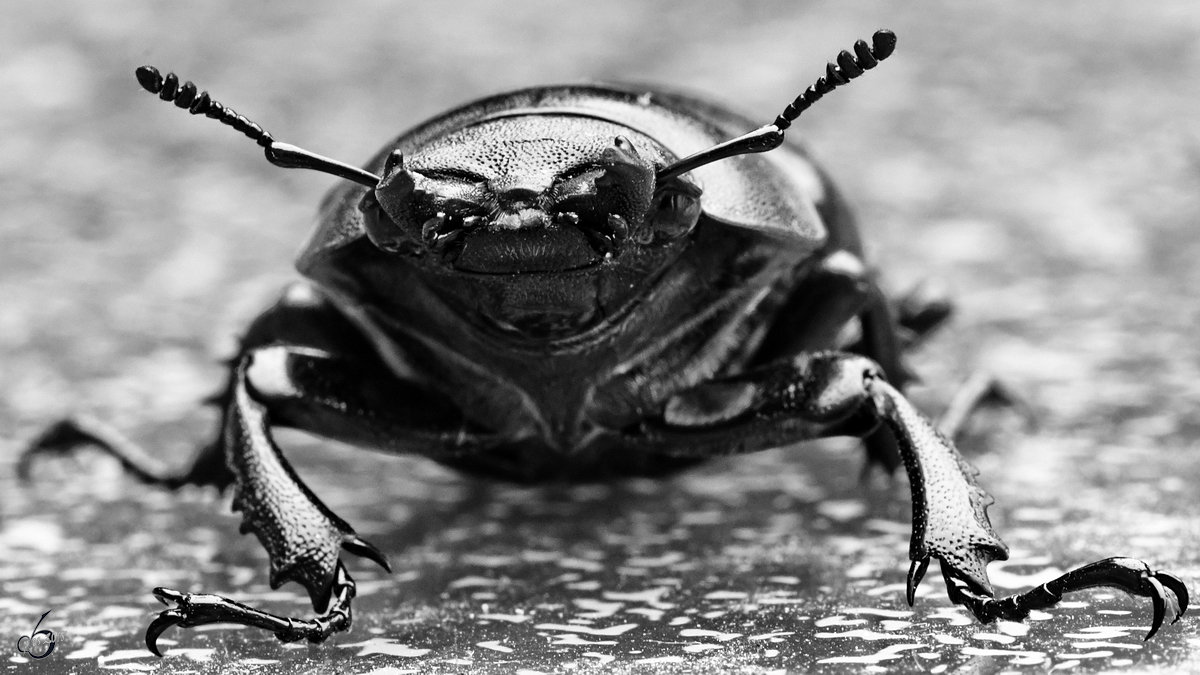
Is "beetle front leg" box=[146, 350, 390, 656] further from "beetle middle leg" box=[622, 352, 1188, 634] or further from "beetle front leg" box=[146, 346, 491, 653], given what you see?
"beetle middle leg" box=[622, 352, 1188, 634]

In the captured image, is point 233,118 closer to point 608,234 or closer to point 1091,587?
point 608,234

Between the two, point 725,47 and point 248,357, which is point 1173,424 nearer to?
point 248,357

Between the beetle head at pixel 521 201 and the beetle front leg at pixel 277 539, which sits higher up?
the beetle head at pixel 521 201

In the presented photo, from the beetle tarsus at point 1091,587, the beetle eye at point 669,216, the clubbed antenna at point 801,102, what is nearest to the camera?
the beetle tarsus at point 1091,587

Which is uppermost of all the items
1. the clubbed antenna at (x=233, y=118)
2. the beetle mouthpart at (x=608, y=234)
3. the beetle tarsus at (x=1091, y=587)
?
the clubbed antenna at (x=233, y=118)

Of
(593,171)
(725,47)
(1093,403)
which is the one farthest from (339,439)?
(725,47)

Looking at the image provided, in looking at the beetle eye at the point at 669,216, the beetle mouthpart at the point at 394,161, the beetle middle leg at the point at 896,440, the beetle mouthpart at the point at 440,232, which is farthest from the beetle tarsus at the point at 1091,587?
the beetle mouthpart at the point at 394,161

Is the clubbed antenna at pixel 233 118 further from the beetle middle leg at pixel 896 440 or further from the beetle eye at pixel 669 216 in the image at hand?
the beetle middle leg at pixel 896 440

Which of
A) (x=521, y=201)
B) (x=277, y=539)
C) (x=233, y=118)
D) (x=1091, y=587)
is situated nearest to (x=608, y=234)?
(x=521, y=201)
